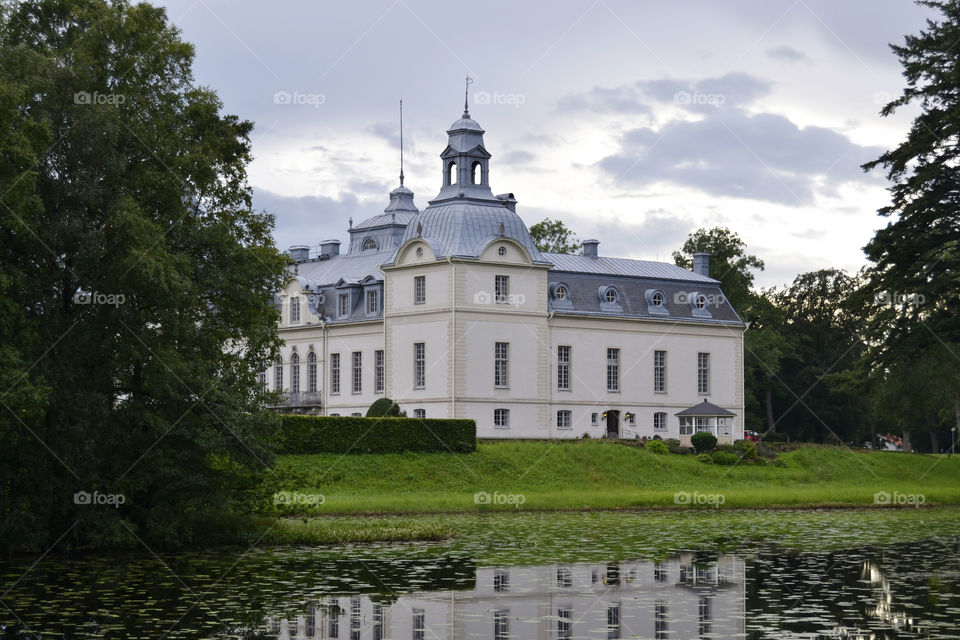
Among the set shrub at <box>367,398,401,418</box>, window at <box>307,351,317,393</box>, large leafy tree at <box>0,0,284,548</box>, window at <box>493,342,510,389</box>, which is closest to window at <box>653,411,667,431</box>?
window at <box>493,342,510,389</box>

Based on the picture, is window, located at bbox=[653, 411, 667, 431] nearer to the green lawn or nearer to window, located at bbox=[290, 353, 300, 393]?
the green lawn

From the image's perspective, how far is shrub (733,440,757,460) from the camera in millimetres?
50969

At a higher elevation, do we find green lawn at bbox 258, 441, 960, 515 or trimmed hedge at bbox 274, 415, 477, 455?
trimmed hedge at bbox 274, 415, 477, 455

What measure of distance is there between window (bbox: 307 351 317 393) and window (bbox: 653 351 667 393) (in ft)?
50.6

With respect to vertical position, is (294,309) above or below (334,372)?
above

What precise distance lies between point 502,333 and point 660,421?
974 centimetres

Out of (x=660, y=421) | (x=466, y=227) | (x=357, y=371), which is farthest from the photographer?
(x=660, y=421)

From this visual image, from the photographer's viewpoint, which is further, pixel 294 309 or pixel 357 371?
pixel 294 309

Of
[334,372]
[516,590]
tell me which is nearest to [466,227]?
[334,372]

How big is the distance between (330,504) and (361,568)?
12.8 metres

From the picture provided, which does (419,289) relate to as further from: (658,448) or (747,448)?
(747,448)

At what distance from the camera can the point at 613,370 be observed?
6106cm

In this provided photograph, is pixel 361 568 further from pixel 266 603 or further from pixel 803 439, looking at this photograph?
pixel 803 439

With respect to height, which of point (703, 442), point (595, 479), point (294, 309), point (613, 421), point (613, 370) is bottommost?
point (595, 479)
